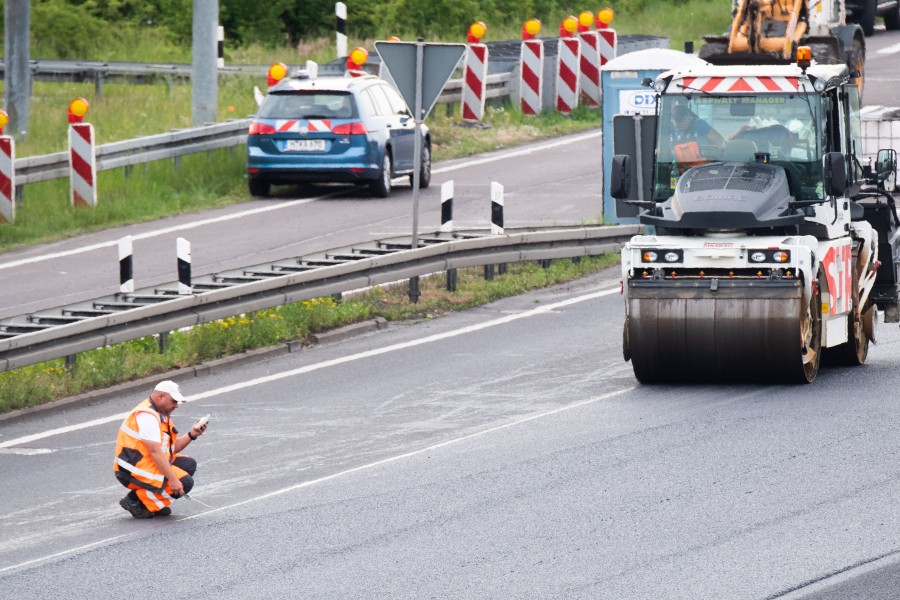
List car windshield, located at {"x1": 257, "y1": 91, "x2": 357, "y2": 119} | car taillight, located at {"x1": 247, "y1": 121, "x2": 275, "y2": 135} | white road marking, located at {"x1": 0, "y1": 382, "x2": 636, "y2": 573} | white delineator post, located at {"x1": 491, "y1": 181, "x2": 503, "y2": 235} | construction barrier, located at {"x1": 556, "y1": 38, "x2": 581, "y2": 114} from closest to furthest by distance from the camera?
1. white road marking, located at {"x1": 0, "y1": 382, "x2": 636, "y2": 573}
2. white delineator post, located at {"x1": 491, "y1": 181, "x2": 503, "y2": 235}
3. car taillight, located at {"x1": 247, "y1": 121, "x2": 275, "y2": 135}
4. car windshield, located at {"x1": 257, "y1": 91, "x2": 357, "y2": 119}
5. construction barrier, located at {"x1": 556, "y1": 38, "x2": 581, "y2": 114}

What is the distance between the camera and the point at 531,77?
1325 inches

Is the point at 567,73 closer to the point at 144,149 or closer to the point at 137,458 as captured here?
the point at 144,149

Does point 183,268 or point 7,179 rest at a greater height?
point 7,179

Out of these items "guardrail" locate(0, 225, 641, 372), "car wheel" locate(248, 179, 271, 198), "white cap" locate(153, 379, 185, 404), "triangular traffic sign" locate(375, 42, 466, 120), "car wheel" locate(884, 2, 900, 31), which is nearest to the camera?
"white cap" locate(153, 379, 185, 404)

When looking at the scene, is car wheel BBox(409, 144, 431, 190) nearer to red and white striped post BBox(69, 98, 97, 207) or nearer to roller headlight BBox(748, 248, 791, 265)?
red and white striped post BBox(69, 98, 97, 207)

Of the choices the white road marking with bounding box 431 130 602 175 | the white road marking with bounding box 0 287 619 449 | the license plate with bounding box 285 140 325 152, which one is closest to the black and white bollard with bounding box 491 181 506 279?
the white road marking with bounding box 0 287 619 449

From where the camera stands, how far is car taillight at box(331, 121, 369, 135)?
84.5 feet

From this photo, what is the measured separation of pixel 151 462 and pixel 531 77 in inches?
916

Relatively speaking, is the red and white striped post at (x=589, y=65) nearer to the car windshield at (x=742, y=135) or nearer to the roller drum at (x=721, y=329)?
the car windshield at (x=742, y=135)

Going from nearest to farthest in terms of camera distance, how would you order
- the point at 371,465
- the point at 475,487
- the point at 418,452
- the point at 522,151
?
1. the point at 475,487
2. the point at 371,465
3. the point at 418,452
4. the point at 522,151

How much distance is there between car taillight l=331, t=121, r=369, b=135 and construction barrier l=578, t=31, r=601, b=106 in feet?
31.3

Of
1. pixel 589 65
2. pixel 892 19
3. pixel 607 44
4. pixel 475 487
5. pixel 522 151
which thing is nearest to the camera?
pixel 475 487

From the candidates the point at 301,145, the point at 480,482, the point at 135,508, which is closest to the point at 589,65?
the point at 301,145

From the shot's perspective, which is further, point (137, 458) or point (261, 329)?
point (261, 329)
